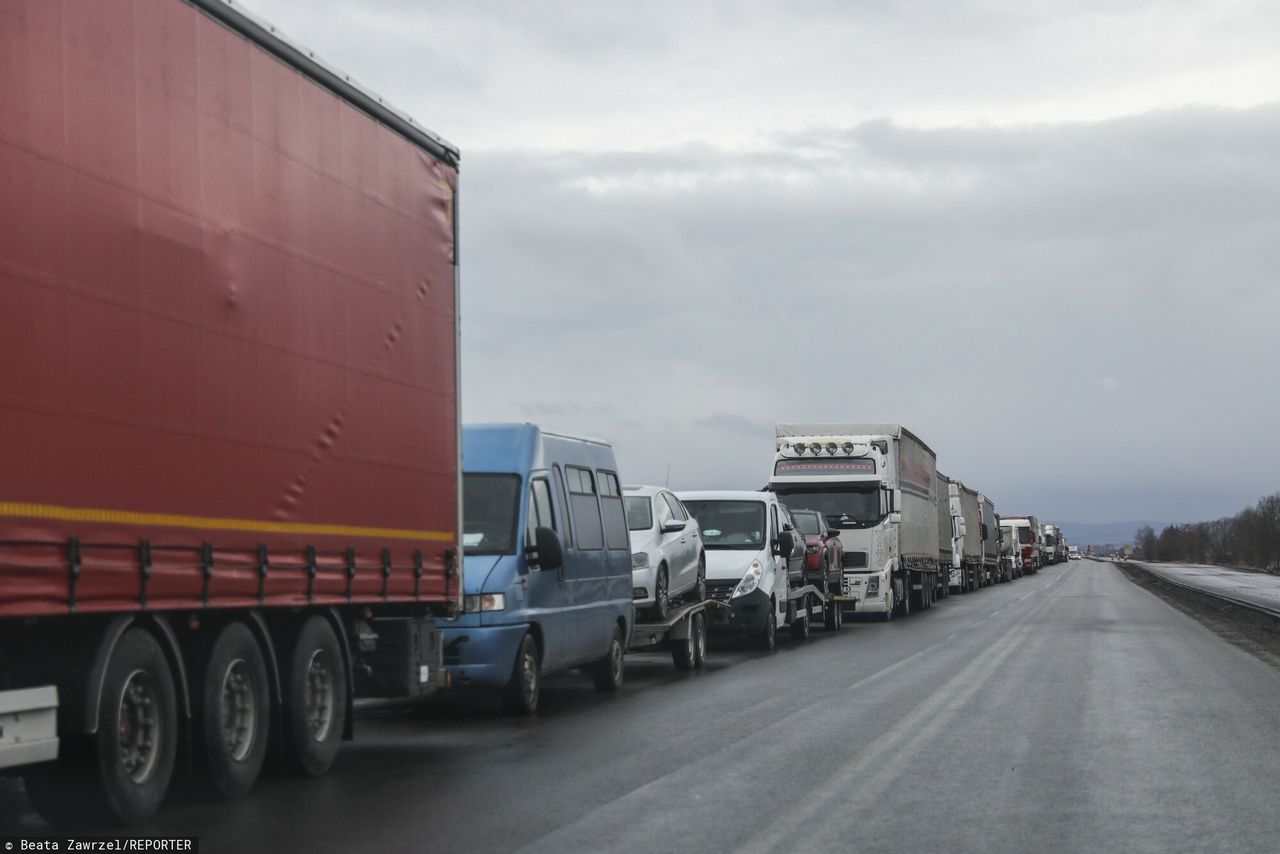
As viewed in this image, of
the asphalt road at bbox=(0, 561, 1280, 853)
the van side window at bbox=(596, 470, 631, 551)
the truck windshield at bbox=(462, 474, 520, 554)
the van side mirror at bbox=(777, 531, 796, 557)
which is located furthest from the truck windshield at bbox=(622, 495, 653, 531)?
the truck windshield at bbox=(462, 474, 520, 554)

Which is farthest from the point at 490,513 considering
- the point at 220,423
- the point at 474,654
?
the point at 220,423

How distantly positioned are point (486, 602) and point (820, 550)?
16113mm

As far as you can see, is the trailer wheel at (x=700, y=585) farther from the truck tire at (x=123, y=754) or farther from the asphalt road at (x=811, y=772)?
the truck tire at (x=123, y=754)

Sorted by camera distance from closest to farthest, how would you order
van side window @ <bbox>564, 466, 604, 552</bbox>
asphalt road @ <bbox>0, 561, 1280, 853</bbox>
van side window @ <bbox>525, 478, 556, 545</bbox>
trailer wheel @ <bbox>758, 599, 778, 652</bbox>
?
asphalt road @ <bbox>0, 561, 1280, 853</bbox> < van side window @ <bbox>525, 478, 556, 545</bbox> < van side window @ <bbox>564, 466, 604, 552</bbox> < trailer wheel @ <bbox>758, 599, 778, 652</bbox>

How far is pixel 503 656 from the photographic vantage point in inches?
554

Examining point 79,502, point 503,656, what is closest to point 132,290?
point 79,502

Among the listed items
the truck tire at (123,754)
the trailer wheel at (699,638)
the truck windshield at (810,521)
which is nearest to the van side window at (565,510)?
the trailer wheel at (699,638)

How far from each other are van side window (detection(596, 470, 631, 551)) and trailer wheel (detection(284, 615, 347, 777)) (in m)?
6.32

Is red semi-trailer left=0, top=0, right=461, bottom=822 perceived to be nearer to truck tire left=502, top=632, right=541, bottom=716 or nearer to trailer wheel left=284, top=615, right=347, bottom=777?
trailer wheel left=284, top=615, right=347, bottom=777

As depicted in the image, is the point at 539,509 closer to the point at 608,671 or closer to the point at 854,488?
the point at 608,671

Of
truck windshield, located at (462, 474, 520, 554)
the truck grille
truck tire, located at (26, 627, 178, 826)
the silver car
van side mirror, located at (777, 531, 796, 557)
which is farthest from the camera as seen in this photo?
van side mirror, located at (777, 531, 796, 557)

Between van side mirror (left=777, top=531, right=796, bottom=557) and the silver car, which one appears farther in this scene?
van side mirror (left=777, top=531, right=796, bottom=557)

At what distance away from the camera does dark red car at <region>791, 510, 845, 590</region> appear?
29.3 meters

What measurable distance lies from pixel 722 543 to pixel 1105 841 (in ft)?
55.9
